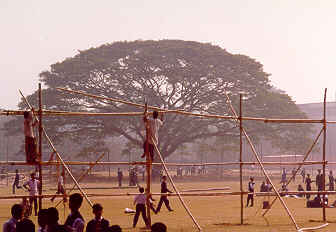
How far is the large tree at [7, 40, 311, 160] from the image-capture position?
179 feet

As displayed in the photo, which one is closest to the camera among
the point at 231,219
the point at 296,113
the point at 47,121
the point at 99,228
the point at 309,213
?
the point at 99,228

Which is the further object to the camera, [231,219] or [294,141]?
[294,141]

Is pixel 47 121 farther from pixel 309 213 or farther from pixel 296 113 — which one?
pixel 309 213

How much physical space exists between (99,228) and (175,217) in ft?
43.0

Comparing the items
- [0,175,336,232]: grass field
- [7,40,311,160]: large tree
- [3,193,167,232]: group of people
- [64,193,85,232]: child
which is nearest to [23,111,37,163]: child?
[0,175,336,232]: grass field

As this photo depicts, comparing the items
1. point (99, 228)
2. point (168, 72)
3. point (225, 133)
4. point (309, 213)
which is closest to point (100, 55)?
point (168, 72)

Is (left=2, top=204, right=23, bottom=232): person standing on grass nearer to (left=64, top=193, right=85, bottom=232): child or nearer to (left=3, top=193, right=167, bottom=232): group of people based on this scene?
(left=3, top=193, right=167, bottom=232): group of people

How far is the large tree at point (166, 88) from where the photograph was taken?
5462 centimetres

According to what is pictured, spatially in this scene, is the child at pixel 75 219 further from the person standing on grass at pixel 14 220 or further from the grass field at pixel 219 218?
the grass field at pixel 219 218

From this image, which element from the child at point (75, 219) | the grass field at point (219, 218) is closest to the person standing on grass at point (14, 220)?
the child at point (75, 219)

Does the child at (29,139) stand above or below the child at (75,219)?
above

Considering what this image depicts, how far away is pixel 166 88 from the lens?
55656mm

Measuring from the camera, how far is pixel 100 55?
5566 cm

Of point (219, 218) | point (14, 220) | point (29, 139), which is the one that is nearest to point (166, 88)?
point (219, 218)
